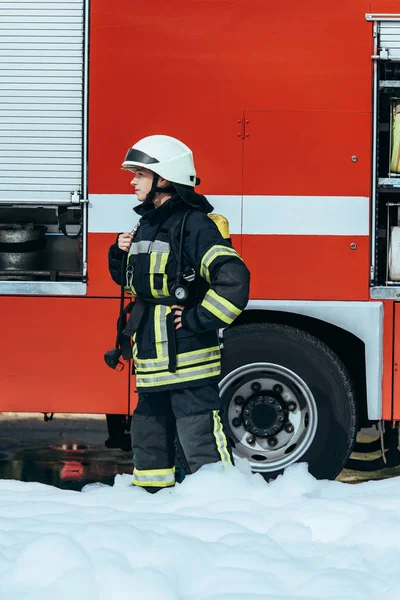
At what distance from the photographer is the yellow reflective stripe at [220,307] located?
14.4ft

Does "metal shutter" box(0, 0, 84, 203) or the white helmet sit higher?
"metal shutter" box(0, 0, 84, 203)

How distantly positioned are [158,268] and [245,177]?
1.32 meters

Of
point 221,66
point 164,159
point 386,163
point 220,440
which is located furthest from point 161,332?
point 386,163

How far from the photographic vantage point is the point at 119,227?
18.9 ft

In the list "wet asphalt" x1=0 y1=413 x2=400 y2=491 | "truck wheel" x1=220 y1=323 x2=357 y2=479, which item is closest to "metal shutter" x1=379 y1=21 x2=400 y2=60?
"truck wheel" x1=220 y1=323 x2=357 y2=479

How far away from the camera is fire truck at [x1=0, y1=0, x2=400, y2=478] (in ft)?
18.7

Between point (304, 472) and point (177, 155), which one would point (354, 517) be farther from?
point (177, 155)

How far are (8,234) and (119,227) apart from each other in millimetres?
666

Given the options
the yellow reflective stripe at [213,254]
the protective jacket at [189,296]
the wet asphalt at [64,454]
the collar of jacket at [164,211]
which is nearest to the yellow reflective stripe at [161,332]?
the protective jacket at [189,296]

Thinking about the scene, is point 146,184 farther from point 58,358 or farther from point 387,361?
point 387,361

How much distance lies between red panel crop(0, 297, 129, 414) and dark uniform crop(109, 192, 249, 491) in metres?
1.10

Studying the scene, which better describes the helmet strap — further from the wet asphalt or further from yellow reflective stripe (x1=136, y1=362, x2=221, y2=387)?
the wet asphalt

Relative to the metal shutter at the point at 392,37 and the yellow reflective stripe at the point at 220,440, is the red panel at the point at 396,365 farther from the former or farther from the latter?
the yellow reflective stripe at the point at 220,440

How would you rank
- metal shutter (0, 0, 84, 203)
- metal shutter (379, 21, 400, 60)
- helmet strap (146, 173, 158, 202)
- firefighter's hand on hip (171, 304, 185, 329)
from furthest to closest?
metal shutter (0, 0, 84, 203), metal shutter (379, 21, 400, 60), helmet strap (146, 173, 158, 202), firefighter's hand on hip (171, 304, 185, 329)
